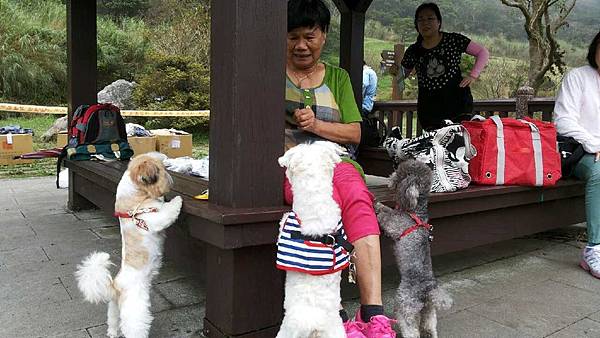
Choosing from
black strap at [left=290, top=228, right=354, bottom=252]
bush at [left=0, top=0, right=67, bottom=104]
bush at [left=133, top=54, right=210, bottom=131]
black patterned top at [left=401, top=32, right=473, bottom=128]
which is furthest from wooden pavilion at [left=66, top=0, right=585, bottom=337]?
bush at [left=0, top=0, right=67, bottom=104]

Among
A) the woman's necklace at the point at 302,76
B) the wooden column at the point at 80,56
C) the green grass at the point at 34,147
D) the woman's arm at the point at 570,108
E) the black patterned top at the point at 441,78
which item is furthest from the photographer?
the green grass at the point at 34,147

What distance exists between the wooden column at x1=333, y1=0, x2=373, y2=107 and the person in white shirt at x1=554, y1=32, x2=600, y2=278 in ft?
6.80

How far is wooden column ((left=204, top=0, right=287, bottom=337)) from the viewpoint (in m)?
2.17

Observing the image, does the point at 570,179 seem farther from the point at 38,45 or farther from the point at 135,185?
the point at 38,45

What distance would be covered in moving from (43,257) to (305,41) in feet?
8.08

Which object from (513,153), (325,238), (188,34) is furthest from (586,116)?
(188,34)

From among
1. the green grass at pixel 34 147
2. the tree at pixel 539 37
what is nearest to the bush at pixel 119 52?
the green grass at pixel 34 147

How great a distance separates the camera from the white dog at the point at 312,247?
191 centimetres

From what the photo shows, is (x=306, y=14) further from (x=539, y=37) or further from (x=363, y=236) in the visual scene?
(x=539, y=37)

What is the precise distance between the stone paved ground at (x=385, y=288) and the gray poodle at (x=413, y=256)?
0.33m

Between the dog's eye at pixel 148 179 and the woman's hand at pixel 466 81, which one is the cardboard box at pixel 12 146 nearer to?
the woman's hand at pixel 466 81

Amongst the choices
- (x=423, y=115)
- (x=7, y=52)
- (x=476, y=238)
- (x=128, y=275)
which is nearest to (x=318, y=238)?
(x=128, y=275)

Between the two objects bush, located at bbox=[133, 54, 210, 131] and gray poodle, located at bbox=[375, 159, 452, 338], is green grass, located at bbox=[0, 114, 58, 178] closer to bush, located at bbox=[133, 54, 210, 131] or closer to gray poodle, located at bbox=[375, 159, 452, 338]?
bush, located at bbox=[133, 54, 210, 131]

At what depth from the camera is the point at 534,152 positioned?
351cm
